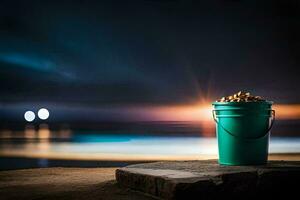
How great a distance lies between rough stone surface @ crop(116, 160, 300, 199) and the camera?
4609 millimetres

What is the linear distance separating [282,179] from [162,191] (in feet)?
4.92

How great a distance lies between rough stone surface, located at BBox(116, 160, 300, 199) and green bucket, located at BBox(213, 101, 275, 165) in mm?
315

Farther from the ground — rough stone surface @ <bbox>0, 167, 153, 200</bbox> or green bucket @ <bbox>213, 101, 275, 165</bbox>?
green bucket @ <bbox>213, 101, 275, 165</bbox>

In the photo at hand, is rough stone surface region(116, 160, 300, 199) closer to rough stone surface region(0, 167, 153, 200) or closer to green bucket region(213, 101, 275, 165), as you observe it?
rough stone surface region(0, 167, 153, 200)

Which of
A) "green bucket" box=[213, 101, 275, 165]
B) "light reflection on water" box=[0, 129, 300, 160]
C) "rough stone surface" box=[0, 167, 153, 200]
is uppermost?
"green bucket" box=[213, 101, 275, 165]

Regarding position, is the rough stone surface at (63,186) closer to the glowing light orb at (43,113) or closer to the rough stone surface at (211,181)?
the rough stone surface at (211,181)

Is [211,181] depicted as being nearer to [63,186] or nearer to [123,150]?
[63,186]

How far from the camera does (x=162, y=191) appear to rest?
4750mm

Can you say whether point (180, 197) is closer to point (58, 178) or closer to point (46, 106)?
point (58, 178)

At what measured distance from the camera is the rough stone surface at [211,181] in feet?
15.1

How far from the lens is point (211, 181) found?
4.75 metres

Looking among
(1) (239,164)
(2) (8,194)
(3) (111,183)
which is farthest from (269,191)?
(2) (8,194)

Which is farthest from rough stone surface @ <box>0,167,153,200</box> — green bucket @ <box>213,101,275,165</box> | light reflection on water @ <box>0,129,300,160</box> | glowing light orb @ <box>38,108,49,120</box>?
glowing light orb @ <box>38,108,49,120</box>

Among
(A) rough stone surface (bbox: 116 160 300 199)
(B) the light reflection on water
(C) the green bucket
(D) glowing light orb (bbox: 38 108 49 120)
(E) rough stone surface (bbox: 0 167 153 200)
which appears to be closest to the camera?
(A) rough stone surface (bbox: 116 160 300 199)
